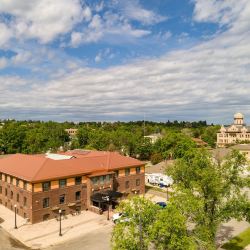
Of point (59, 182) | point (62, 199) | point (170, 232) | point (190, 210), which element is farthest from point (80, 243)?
point (170, 232)

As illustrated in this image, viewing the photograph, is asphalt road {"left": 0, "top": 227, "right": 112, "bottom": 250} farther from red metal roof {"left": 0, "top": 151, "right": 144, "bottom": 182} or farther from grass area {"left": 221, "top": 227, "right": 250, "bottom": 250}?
grass area {"left": 221, "top": 227, "right": 250, "bottom": 250}

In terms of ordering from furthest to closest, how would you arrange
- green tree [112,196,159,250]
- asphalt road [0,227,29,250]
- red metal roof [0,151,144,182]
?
1. red metal roof [0,151,144,182]
2. asphalt road [0,227,29,250]
3. green tree [112,196,159,250]

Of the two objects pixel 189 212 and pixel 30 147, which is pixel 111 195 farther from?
pixel 30 147

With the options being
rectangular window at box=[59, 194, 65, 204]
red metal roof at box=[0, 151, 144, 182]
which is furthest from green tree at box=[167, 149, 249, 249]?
red metal roof at box=[0, 151, 144, 182]

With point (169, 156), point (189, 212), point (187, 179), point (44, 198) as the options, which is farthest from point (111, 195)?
point (169, 156)

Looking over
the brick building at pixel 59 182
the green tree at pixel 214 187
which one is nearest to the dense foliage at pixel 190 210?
the green tree at pixel 214 187

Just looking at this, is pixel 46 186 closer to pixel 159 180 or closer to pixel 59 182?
pixel 59 182
